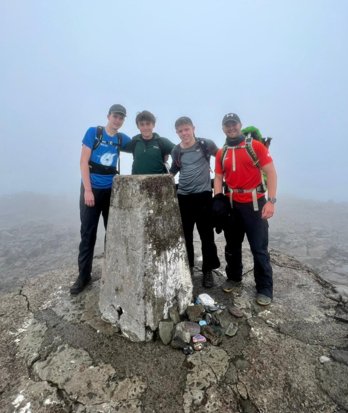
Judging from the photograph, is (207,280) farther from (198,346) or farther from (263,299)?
(198,346)

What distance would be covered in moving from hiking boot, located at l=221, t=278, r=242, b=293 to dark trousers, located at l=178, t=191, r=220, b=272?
1.59 feet

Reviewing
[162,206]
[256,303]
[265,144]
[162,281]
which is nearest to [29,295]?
[162,281]

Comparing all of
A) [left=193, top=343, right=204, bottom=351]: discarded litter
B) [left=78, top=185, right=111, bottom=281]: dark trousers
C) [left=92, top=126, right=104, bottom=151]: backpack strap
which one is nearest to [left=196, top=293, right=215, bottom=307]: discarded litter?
[left=193, top=343, right=204, bottom=351]: discarded litter

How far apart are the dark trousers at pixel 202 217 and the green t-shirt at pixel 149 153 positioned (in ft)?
→ 2.52

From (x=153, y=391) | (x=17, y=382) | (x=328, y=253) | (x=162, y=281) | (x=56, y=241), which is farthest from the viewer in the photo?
(x=56, y=241)

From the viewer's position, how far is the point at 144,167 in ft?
16.1

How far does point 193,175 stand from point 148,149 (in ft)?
3.25

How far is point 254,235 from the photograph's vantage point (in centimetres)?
480

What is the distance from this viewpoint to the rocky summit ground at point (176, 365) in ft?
10.3

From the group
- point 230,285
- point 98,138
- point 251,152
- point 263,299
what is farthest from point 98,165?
point 263,299

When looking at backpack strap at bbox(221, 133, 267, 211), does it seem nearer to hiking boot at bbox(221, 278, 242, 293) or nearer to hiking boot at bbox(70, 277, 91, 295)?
hiking boot at bbox(221, 278, 242, 293)

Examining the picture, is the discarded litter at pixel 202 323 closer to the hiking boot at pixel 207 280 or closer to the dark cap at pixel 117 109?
the hiking boot at pixel 207 280

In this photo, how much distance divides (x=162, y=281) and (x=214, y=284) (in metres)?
1.88

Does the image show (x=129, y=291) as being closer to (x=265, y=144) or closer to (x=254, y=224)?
(x=254, y=224)
